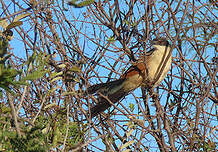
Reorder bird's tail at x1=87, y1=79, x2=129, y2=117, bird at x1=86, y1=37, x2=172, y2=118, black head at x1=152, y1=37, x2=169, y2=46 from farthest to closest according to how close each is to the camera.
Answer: black head at x1=152, y1=37, x2=169, y2=46
bird at x1=86, y1=37, x2=172, y2=118
bird's tail at x1=87, y1=79, x2=129, y2=117

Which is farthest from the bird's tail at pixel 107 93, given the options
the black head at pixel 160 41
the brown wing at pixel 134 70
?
the black head at pixel 160 41

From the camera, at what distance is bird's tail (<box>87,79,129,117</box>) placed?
328 cm

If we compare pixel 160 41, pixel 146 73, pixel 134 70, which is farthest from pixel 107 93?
pixel 160 41

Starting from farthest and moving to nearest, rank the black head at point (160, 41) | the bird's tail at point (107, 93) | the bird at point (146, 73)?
the black head at point (160, 41) → the bird at point (146, 73) → the bird's tail at point (107, 93)

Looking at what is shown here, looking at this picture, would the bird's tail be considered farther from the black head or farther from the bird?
the black head

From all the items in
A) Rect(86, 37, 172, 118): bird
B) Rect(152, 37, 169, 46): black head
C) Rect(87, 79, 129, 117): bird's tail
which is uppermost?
Rect(152, 37, 169, 46): black head

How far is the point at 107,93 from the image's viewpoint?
3.49 metres

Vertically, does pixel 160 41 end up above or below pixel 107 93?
above

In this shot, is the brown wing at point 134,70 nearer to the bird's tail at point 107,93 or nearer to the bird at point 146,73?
the bird at point 146,73

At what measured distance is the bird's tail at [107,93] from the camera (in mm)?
3275

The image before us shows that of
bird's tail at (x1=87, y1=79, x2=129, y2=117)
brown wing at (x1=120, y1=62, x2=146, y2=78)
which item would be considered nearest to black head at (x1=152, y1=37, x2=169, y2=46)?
brown wing at (x1=120, y1=62, x2=146, y2=78)

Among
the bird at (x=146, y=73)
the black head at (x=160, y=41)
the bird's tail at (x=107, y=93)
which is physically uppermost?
→ the black head at (x=160, y=41)

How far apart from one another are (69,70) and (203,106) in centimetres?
155

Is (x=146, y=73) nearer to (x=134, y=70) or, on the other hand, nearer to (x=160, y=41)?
(x=134, y=70)
